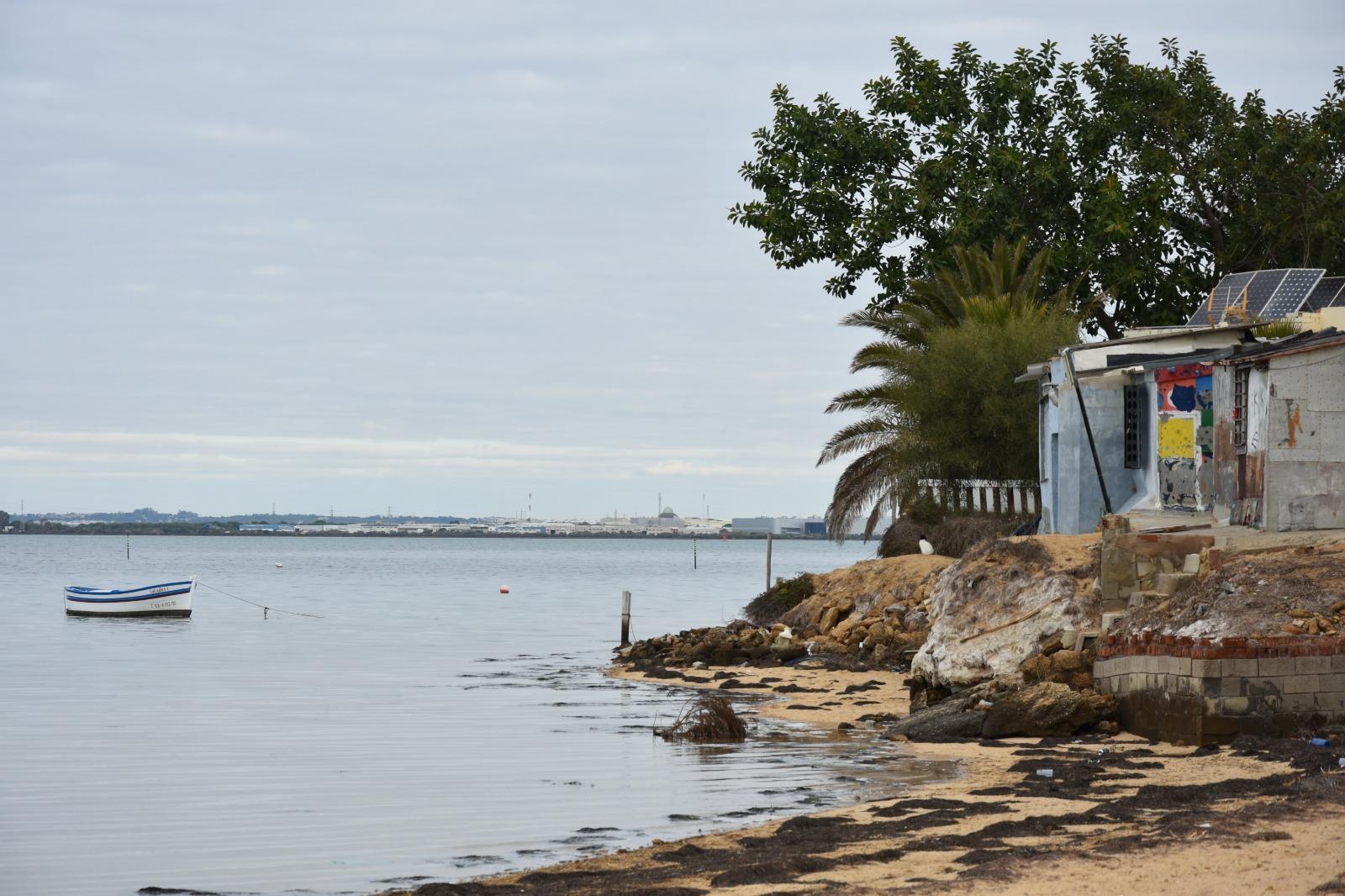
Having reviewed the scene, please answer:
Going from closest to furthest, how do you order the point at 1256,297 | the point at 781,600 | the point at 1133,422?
the point at 1133,422 → the point at 1256,297 → the point at 781,600

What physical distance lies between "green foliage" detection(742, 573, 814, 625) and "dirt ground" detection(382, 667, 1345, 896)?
22879mm

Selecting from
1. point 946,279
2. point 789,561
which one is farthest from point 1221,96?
point 789,561

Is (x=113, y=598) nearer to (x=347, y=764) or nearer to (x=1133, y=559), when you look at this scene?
(x=347, y=764)

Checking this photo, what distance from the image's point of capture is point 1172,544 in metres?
19.4

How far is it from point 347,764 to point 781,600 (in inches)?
872

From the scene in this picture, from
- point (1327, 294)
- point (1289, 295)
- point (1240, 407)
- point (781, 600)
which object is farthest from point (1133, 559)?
point (781, 600)

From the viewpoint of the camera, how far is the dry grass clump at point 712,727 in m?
20.9

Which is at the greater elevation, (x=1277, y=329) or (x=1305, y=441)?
(x=1277, y=329)

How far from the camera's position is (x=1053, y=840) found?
11.6m

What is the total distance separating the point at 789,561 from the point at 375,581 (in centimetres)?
6142

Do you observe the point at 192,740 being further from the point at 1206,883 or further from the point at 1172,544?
the point at 1206,883

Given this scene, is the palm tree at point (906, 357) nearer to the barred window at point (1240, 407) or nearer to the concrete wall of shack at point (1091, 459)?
the concrete wall of shack at point (1091, 459)

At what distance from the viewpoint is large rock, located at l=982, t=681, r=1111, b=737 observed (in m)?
18.1

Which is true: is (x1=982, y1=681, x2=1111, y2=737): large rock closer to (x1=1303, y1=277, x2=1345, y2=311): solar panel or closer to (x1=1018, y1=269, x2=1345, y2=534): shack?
(x1=1018, y1=269, x2=1345, y2=534): shack
